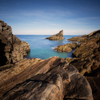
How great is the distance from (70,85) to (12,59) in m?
19.4

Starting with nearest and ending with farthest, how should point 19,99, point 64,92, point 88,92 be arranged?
point 19,99 → point 88,92 → point 64,92

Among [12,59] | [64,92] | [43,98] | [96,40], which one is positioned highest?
[96,40]

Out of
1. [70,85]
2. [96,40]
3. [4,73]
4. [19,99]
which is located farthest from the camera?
[96,40]

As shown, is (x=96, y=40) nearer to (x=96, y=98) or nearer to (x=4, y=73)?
(x=96, y=98)

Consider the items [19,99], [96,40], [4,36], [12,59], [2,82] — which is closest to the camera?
[19,99]

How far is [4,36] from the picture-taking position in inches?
672

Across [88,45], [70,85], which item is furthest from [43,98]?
[88,45]

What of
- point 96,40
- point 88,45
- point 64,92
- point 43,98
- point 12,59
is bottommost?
point 12,59

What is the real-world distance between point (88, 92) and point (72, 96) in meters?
1.12

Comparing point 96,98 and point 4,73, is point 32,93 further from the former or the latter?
point 96,98

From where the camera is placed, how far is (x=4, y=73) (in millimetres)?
6473

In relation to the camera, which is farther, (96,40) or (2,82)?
(96,40)

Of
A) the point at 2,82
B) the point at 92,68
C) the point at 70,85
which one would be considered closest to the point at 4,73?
the point at 2,82

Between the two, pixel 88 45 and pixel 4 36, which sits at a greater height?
pixel 4 36
